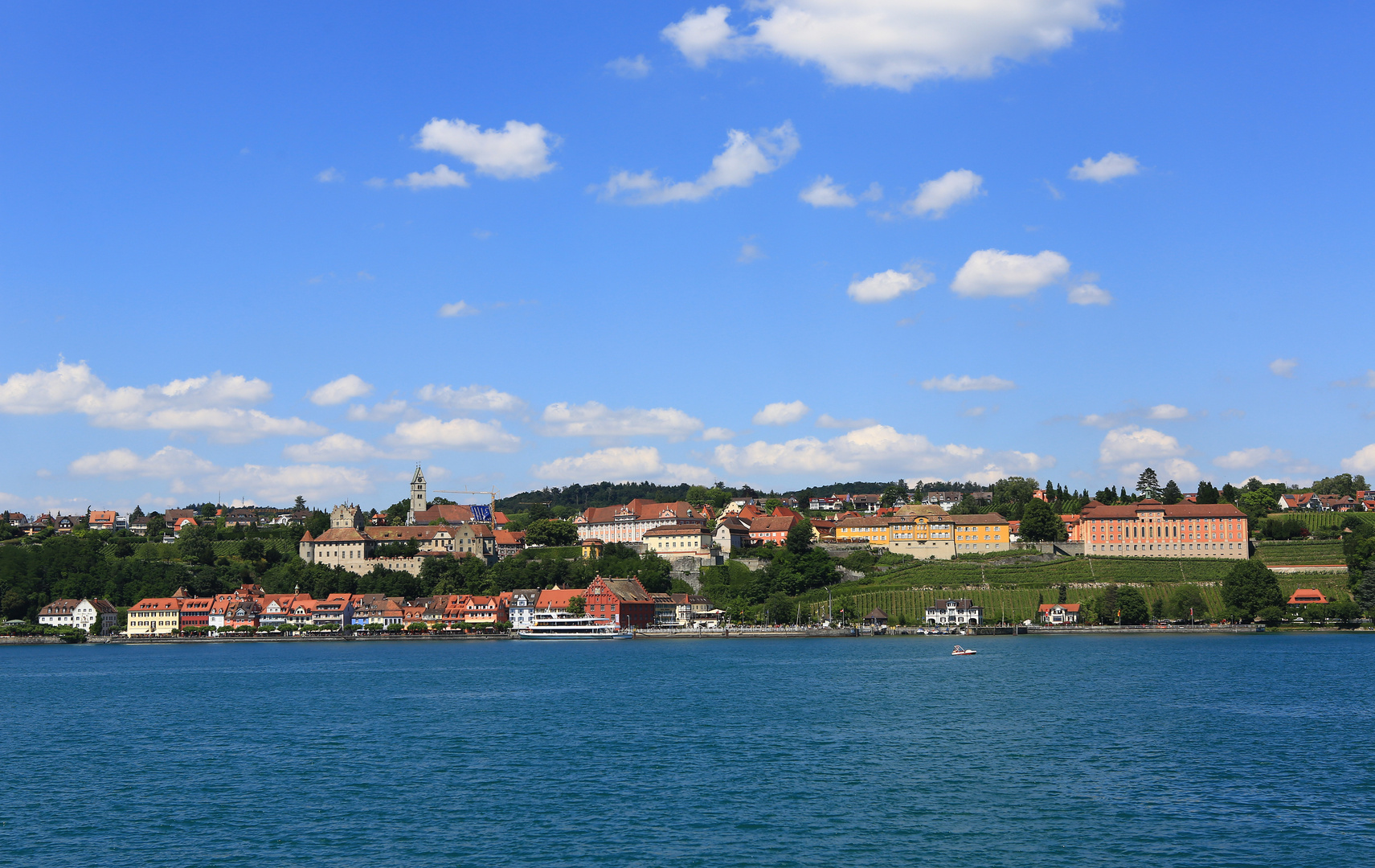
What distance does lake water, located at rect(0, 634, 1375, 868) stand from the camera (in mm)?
26078

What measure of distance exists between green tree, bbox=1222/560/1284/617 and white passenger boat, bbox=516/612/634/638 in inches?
2303

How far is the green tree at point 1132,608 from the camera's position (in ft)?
352

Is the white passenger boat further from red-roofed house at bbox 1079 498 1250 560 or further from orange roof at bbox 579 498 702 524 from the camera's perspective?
red-roofed house at bbox 1079 498 1250 560

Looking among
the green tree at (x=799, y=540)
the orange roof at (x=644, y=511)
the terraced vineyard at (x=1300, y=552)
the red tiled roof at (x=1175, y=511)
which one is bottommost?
the terraced vineyard at (x=1300, y=552)

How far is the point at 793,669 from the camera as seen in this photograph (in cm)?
7175

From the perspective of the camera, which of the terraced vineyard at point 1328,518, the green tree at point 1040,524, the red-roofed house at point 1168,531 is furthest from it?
the terraced vineyard at point 1328,518

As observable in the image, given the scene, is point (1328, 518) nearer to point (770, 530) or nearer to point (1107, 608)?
point (1107, 608)

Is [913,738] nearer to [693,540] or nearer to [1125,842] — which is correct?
[1125,842]

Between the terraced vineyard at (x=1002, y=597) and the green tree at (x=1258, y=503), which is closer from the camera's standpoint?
the terraced vineyard at (x=1002, y=597)

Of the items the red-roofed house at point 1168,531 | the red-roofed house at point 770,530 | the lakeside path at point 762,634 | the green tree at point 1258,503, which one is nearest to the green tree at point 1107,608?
the lakeside path at point 762,634

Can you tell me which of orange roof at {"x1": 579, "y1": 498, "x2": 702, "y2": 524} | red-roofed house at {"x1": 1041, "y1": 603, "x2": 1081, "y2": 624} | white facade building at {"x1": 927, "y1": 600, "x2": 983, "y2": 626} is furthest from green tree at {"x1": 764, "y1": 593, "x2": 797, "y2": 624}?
orange roof at {"x1": 579, "y1": 498, "x2": 702, "y2": 524}

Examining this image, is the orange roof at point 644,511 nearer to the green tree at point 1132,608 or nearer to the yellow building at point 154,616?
the yellow building at point 154,616

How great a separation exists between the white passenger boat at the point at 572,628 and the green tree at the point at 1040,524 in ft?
156

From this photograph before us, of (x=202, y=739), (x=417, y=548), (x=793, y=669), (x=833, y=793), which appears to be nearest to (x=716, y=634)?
(x=793, y=669)
